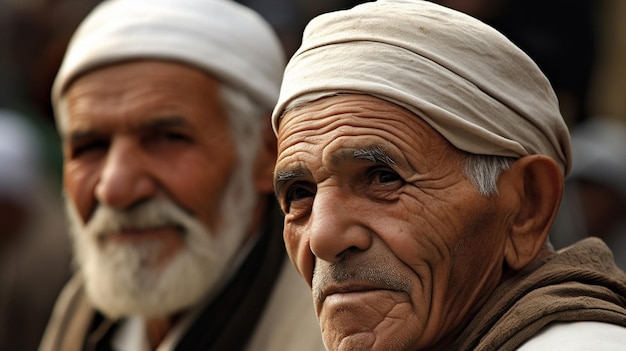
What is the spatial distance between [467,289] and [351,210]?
1.44ft

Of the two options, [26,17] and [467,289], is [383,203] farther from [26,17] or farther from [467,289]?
[26,17]

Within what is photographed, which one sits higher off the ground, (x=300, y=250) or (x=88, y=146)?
(x=300, y=250)

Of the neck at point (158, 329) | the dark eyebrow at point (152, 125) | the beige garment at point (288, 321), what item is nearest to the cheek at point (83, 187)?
the dark eyebrow at point (152, 125)

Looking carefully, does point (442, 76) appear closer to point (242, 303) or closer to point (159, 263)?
point (242, 303)

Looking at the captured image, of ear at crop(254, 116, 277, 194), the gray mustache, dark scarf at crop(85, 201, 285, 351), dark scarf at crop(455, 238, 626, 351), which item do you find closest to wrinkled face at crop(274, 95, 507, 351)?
the gray mustache

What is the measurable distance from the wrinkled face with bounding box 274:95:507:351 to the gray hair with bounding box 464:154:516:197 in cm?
2

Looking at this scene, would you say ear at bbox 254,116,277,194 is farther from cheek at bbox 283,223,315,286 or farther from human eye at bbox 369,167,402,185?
human eye at bbox 369,167,402,185

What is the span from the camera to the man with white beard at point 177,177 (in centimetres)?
568

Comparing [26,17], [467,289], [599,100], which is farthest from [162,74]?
[26,17]

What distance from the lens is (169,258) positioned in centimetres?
585

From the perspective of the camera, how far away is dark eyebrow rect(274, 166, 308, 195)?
383 centimetres

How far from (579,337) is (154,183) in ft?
9.33

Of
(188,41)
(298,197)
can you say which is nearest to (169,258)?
(188,41)

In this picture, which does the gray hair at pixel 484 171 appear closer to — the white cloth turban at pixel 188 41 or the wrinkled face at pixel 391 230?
the wrinkled face at pixel 391 230
